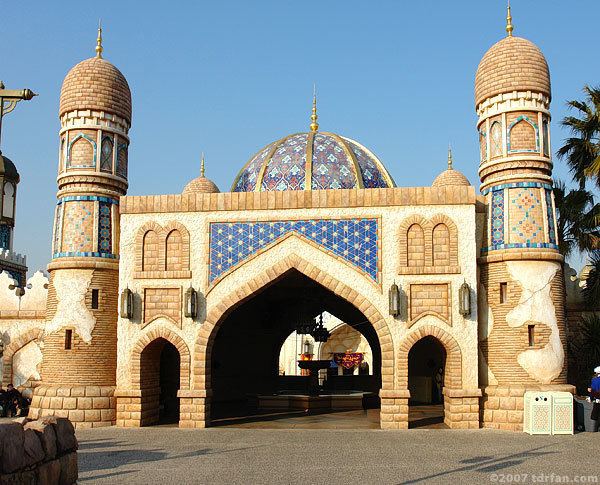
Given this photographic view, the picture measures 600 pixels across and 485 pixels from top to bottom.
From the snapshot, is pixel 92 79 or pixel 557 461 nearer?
→ pixel 557 461

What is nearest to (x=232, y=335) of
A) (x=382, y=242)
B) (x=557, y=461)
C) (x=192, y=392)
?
(x=192, y=392)

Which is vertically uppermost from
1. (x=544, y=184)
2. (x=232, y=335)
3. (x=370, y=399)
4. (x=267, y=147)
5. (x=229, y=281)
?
(x=267, y=147)

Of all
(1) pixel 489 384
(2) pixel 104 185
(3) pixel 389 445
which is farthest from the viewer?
(2) pixel 104 185

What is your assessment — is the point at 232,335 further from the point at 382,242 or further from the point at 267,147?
the point at 382,242

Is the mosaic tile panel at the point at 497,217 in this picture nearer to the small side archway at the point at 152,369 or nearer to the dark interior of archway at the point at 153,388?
the small side archway at the point at 152,369

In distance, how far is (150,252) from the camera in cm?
1612

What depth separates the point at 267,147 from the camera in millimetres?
20281

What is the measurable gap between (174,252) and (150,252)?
55cm

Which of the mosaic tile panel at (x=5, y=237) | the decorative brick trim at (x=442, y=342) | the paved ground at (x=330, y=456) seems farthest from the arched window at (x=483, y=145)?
the mosaic tile panel at (x=5, y=237)

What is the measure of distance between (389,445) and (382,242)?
15.3ft

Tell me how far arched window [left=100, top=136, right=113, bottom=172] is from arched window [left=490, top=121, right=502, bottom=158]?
28.9 feet

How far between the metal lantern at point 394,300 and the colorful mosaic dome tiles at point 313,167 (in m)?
4.04

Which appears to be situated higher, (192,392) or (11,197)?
(11,197)

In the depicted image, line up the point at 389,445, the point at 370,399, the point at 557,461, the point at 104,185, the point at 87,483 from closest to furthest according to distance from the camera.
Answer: the point at 87,483
the point at 557,461
the point at 389,445
the point at 104,185
the point at 370,399
